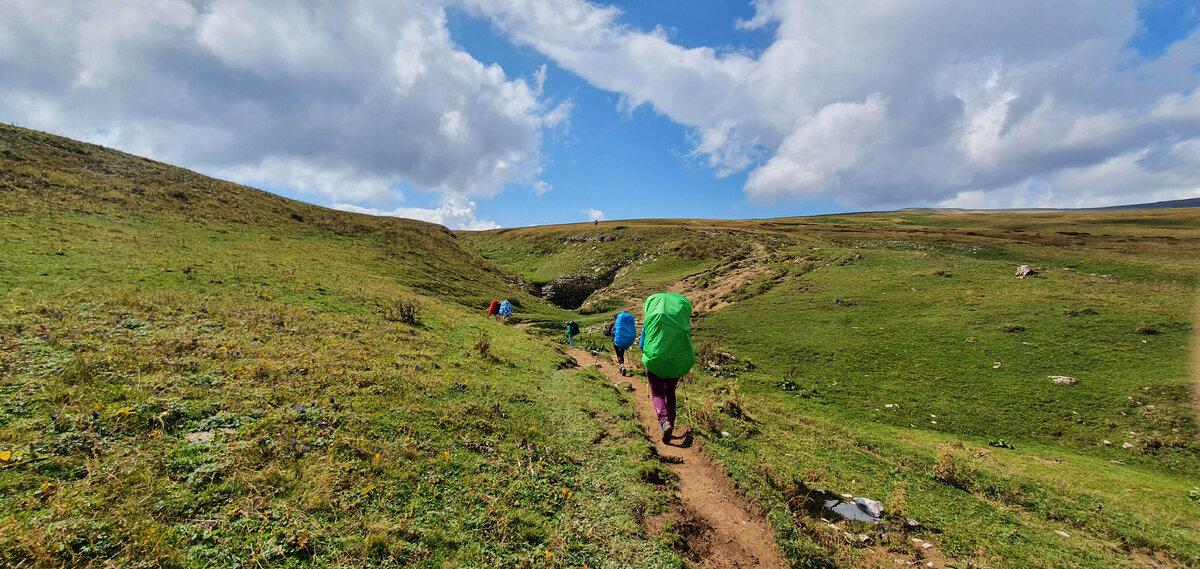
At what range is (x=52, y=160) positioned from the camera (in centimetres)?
3800

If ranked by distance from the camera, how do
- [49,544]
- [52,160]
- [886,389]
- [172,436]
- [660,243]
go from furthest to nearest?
[660,243] < [52,160] < [886,389] < [172,436] < [49,544]

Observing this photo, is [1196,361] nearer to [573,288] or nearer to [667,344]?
[667,344]

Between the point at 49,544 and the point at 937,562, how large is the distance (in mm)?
13141

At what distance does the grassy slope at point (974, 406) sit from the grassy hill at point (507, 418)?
0.36ft

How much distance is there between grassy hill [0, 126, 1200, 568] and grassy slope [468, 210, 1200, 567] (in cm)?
11

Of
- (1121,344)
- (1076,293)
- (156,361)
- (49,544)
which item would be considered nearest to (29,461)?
(49,544)

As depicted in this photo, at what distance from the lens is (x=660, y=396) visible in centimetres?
1205

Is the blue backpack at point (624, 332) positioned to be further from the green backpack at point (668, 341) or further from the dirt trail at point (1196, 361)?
the dirt trail at point (1196, 361)

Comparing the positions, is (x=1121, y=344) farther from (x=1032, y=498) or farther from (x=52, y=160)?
(x=52, y=160)

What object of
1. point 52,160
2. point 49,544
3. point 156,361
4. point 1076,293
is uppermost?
point 52,160

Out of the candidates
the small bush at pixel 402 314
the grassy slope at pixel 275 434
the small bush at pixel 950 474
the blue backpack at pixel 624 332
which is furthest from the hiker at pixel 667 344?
the small bush at pixel 402 314

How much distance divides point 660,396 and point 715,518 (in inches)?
140

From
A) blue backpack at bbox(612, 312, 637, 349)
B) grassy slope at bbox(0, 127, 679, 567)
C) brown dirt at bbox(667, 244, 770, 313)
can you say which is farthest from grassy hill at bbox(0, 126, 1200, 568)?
brown dirt at bbox(667, 244, 770, 313)

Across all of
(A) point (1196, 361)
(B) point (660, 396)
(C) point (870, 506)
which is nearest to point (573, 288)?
(B) point (660, 396)
